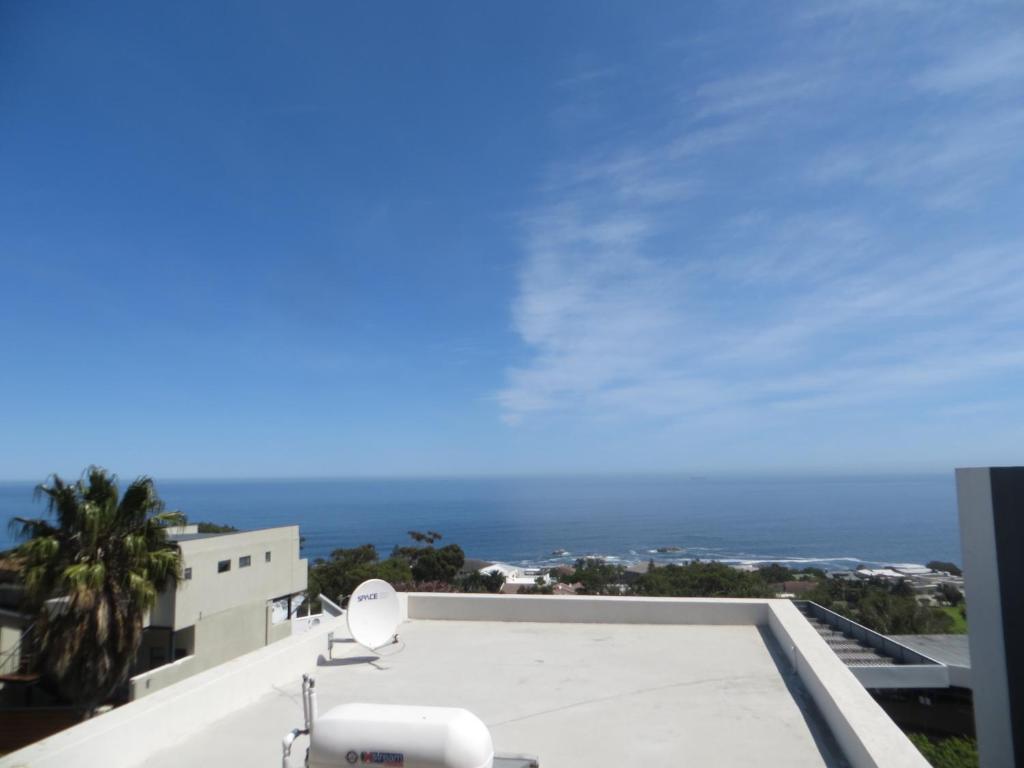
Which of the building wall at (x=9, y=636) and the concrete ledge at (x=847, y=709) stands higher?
the concrete ledge at (x=847, y=709)

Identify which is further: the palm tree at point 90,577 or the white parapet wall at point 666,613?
the palm tree at point 90,577

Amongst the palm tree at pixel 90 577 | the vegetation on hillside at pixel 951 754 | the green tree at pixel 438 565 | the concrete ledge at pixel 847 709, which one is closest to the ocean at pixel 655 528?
the green tree at pixel 438 565

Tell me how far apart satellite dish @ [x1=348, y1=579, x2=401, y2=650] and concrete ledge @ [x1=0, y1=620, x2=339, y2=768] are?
1.89 ft

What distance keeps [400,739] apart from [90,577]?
29.0ft

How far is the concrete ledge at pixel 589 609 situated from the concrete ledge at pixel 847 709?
3.60 feet

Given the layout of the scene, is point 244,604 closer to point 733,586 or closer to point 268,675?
point 268,675

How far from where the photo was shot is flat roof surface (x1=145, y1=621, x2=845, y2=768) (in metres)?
4.17

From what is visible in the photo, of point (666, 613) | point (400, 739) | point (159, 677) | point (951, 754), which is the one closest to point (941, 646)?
point (951, 754)

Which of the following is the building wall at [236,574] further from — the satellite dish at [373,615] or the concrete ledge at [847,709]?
the concrete ledge at [847,709]

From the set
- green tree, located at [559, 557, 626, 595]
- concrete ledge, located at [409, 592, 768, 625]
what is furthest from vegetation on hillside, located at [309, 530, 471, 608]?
concrete ledge, located at [409, 592, 768, 625]

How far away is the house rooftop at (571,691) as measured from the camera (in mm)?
4031

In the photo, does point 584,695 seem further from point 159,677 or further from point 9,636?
point 9,636

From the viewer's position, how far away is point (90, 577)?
9391mm

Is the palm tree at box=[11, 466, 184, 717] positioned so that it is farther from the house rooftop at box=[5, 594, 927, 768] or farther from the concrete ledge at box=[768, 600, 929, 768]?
the concrete ledge at box=[768, 600, 929, 768]
